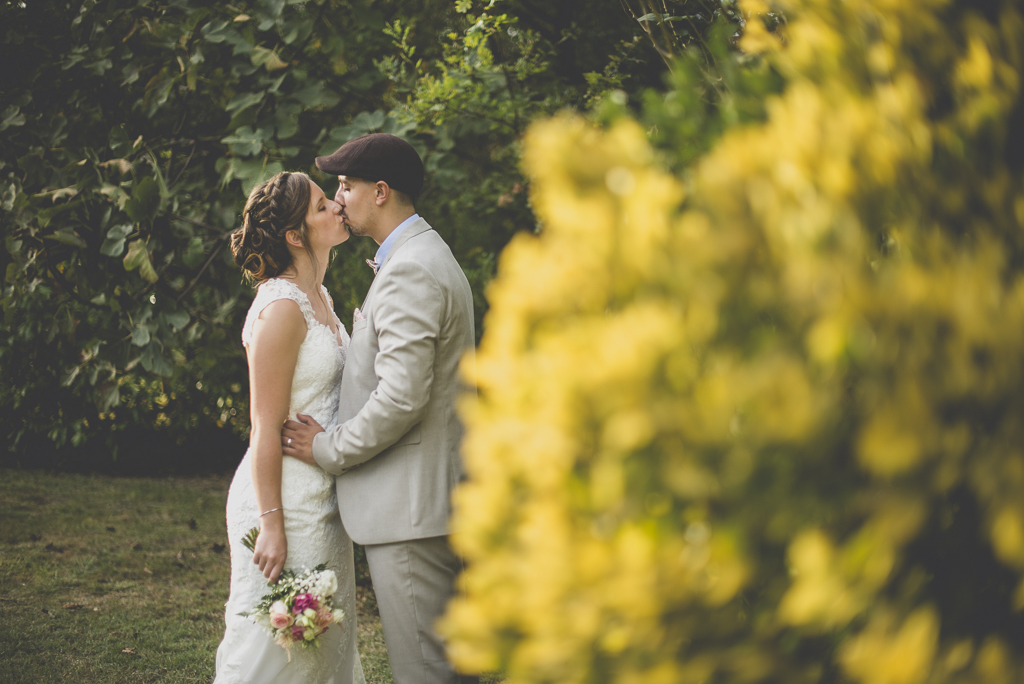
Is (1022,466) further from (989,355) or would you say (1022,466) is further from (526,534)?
(526,534)

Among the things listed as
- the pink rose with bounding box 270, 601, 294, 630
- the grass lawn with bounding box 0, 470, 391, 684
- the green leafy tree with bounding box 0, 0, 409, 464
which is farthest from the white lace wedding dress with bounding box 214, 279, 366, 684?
the grass lawn with bounding box 0, 470, 391, 684

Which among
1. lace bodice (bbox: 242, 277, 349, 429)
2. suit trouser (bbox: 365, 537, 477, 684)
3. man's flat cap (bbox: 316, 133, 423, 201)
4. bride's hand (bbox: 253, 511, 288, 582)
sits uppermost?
man's flat cap (bbox: 316, 133, 423, 201)

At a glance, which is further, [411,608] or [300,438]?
[300,438]

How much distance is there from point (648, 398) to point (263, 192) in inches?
94.4

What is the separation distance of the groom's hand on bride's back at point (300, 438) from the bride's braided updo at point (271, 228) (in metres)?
0.58

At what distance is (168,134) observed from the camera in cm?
486

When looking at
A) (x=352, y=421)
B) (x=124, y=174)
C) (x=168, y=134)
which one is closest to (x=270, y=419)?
(x=352, y=421)

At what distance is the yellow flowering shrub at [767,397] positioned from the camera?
→ 0.70 meters

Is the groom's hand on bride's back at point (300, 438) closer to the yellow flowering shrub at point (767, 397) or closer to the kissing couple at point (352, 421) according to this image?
the kissing couple at point (352, 421)

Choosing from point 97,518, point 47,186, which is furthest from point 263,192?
point 97,518

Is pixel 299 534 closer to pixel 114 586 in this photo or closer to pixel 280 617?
pixel 280 617

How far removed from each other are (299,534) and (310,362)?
0.60 m

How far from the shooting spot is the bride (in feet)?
8.11

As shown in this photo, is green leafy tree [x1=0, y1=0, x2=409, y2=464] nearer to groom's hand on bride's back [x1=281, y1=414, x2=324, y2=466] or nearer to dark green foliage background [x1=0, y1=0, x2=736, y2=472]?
dark green foliage background [x1=0, y1=0, x2=736, y2=472]
